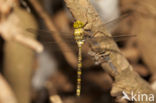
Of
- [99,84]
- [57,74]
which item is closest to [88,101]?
[99,84]

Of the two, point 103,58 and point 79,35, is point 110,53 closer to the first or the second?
point 103,58

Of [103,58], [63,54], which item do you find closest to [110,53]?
[103,58]

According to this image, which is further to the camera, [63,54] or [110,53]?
[63,54]

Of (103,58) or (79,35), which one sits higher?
(79,35)

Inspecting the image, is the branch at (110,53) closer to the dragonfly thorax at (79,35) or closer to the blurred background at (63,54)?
the dragonfly thorax at (79,35)

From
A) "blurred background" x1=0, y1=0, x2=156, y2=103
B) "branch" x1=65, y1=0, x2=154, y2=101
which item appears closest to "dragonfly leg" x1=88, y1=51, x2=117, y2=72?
"branch" x1=65, y1=0, x2=154, y2=101

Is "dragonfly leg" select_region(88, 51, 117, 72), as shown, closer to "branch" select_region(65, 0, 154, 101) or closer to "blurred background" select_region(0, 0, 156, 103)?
"branch" select_region(65, 0, 154, 101)
